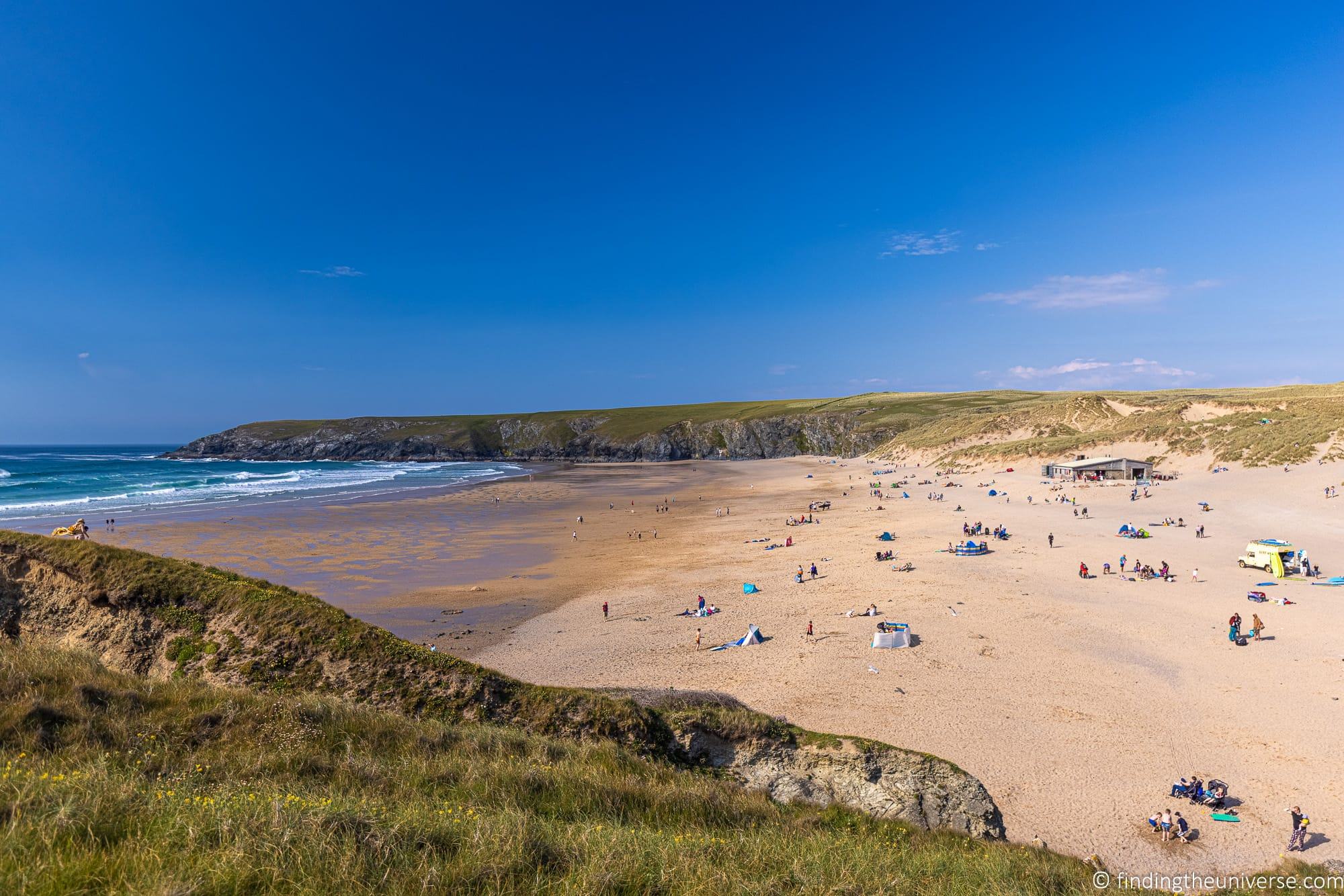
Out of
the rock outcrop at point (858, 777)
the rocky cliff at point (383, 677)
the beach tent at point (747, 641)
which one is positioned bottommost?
the beach tent at point (747, 641)

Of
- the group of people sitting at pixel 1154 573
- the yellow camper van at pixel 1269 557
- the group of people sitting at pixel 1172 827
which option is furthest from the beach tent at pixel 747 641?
the yellow camper van at pixel 1269 557

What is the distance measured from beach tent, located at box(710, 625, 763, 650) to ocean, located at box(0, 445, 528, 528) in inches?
1905

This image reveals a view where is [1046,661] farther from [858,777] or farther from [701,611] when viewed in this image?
[858,777]

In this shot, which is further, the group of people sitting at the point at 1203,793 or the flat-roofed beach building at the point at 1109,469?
the flat-roofed beach building at the point at 1109,469

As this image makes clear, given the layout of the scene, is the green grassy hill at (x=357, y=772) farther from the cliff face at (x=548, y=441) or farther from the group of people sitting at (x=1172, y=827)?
the cliff face at (x=548, y=441)

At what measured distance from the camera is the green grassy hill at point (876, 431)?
60.2 metres

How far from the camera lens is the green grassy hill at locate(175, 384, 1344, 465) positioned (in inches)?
2371

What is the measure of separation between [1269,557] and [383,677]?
3622 cm

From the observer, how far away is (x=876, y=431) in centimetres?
13475

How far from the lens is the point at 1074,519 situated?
4288 cm

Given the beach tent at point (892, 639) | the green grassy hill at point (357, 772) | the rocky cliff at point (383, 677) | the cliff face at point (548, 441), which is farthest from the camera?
the cliff face at point (548, 441)

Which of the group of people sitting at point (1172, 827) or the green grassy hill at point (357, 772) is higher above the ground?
the green grassy hill at point (357, 772)

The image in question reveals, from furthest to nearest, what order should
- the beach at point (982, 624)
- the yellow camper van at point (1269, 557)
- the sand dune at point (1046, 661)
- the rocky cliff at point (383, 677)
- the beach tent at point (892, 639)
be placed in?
the yellow camper van at point (1269, 557) → the beach tent at point (892, 639) → the beach at point (982, 624) → the sand dune at point (1046, 661) → the rocky cliff at point (383, 677)

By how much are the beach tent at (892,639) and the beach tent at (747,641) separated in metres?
4.11
